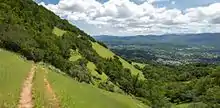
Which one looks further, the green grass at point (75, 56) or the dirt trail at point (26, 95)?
the green grass at point (75, 56)

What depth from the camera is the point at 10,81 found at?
4025cm

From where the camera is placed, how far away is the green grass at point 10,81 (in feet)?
104

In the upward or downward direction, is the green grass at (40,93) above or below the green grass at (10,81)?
below

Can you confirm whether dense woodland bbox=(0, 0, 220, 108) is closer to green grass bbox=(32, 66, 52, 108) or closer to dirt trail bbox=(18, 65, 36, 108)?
green grass bbox=(32, 66, 52, 108)

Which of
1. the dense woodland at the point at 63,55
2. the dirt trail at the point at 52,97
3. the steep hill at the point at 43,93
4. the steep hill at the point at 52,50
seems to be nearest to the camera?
the dirt trail at the point at 52,97

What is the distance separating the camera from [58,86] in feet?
137

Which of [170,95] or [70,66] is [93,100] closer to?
[70,66]

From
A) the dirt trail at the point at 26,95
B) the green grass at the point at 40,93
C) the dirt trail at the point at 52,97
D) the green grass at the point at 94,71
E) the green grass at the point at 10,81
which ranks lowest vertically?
the green grass at the point at 94,71

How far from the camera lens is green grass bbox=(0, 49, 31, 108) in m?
31.7

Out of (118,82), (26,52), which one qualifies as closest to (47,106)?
(26,52)

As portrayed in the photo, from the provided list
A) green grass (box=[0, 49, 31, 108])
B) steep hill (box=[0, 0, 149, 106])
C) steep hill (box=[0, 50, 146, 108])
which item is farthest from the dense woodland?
steep hill (box=[0, 50, 146, 108])

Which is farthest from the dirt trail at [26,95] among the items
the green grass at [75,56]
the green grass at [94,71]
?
the green grass at [75,56]

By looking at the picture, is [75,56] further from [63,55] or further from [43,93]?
[43,93]

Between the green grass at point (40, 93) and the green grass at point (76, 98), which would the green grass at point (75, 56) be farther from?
the green grass at point (40, 93)
